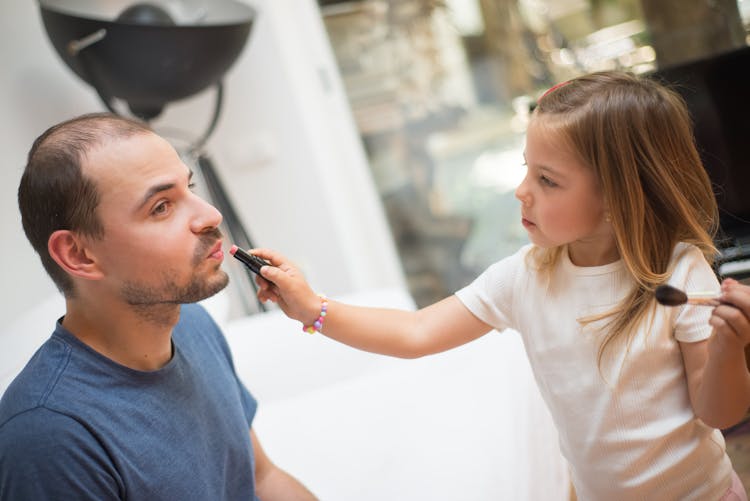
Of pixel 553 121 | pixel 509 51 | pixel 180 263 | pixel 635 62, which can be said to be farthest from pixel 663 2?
pixel 180 263

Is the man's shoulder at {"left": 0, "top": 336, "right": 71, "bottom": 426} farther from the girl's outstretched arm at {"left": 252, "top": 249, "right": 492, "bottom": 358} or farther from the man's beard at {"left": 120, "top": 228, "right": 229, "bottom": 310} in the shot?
the girl's outstretched arm at {"left": 252, "top": 249, "right": 492, "bottom": 358}

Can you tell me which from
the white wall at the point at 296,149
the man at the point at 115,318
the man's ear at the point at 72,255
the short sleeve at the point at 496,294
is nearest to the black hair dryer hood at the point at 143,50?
the white wall at the point at 296,149

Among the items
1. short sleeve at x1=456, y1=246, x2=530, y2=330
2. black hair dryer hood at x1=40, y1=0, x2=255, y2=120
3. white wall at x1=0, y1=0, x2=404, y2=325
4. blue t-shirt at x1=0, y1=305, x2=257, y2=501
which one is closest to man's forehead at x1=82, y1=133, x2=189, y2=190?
blue t-shirt at x1=0, y1=305, x2=257, y2=501

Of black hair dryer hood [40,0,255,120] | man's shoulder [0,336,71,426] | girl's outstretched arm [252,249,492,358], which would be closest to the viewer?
man's shoulder [0,336,71,426]

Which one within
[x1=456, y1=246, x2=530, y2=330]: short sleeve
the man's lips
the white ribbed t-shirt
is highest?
the man's lips

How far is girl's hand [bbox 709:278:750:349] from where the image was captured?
29.9 inches

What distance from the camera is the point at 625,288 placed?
3.05ft

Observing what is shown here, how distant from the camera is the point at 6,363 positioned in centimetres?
113

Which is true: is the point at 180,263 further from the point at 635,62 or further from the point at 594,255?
the point at 635,62

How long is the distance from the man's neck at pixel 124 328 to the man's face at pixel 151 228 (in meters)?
0.02

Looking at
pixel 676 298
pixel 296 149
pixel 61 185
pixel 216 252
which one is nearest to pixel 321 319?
pixel 216 252

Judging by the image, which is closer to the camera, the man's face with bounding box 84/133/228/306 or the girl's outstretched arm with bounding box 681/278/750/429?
the girl's outstretched arm with bounding box 681/278/750/429

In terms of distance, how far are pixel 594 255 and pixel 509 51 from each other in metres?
1.81

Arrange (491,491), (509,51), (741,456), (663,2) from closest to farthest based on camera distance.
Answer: (741,456), (491,491), (663,2), (509,51)
